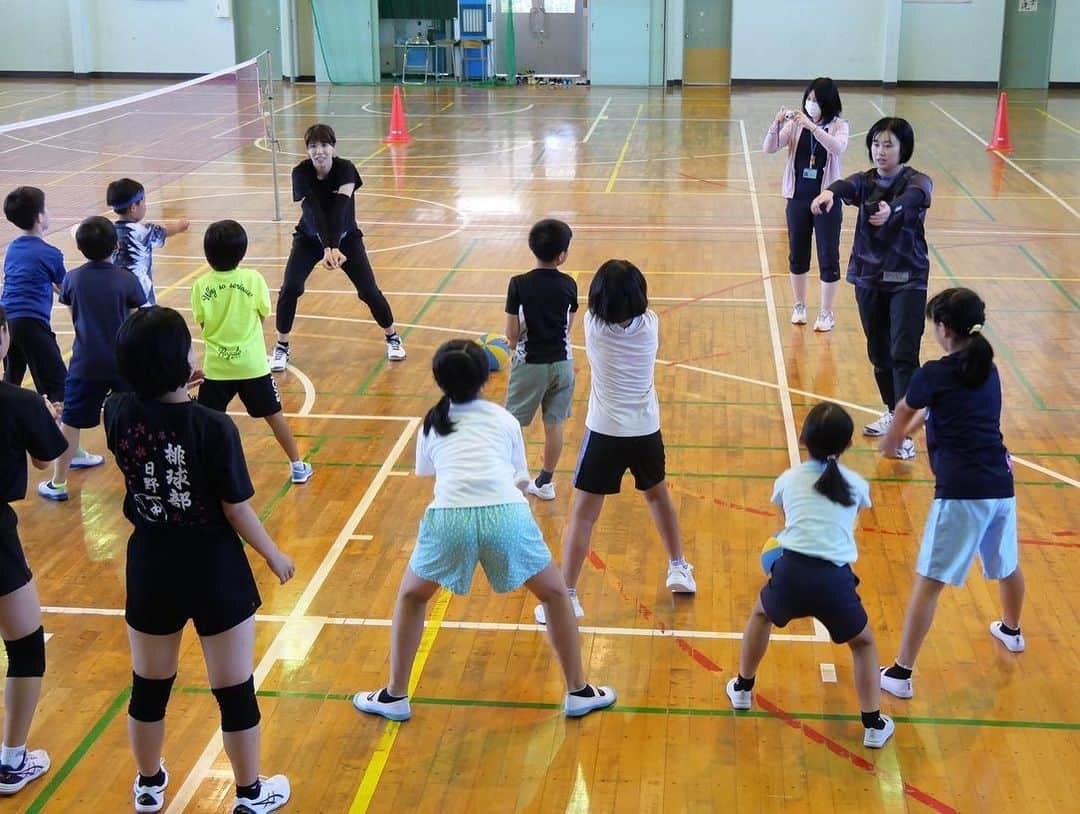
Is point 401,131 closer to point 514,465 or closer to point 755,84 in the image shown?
point 755,84

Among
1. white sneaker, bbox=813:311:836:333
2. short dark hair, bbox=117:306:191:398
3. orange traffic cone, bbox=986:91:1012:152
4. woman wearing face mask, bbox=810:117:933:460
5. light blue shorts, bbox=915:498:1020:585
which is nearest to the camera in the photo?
short dark hair, bbox=117:306:191:398

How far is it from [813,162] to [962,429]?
5100mm

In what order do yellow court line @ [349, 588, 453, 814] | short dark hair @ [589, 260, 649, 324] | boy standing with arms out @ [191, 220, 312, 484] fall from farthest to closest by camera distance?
boy standing with arms out @ [191, 220, 312, 484] < short dark hair @ [589, 260, 649, 324] < yellow court line @ [349, 588, 453, 814]

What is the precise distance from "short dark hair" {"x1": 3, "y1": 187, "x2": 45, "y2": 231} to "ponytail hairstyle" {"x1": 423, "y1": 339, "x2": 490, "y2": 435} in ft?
10.9

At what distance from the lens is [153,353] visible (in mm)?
3727

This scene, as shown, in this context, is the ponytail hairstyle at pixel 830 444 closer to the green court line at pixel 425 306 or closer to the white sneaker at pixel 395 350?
Answer: the green court line at pixel 425 306

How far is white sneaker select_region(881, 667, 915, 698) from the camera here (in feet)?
16.5

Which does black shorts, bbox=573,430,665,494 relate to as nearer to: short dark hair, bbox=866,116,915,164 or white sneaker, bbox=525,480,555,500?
white sneaker, bbox=525,480,555,500

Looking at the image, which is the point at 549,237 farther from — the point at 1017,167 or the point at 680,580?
the point at 1017,167

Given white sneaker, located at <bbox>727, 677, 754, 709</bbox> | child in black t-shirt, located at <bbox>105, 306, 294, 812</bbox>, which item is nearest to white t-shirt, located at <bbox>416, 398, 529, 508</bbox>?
child in black t-shirt, located at <bbox>105, 306, 294, 812</bbox>

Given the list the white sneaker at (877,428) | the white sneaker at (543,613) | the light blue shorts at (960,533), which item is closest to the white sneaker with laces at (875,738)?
the light blue shorts at (960,533)

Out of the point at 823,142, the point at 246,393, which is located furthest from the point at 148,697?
the point at 823,142

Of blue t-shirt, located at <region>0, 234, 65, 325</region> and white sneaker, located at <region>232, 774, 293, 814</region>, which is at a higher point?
blue t-shirt, located at <region>0, 234, 65, 325</region>

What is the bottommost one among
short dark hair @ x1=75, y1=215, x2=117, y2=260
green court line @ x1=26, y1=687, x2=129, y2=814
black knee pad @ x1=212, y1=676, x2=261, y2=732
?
green court line @ x1=26, y1=687, x2=129, y2=814
